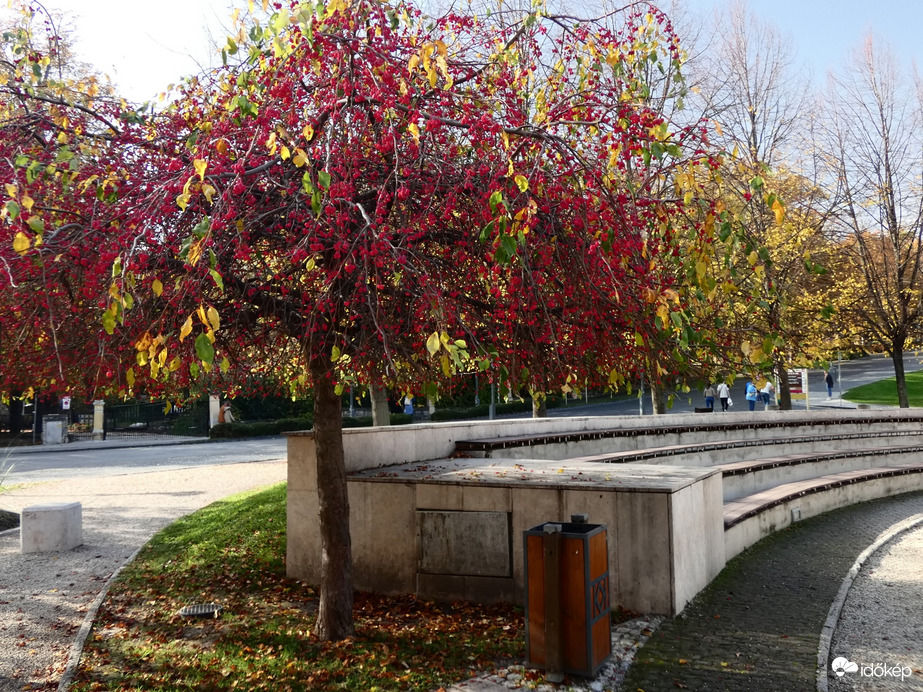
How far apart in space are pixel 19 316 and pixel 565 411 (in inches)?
1396

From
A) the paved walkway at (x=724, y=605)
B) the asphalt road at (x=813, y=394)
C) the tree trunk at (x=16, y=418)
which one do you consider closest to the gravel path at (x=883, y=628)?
the paved walkway at (x=724, y=605)

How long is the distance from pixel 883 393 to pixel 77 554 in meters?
38.8

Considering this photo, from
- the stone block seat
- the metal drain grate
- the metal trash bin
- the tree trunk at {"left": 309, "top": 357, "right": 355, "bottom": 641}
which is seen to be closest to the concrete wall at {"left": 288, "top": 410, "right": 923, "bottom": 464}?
the tree trunk at {"left": 309, "top": 357, "right": 355, "bottom": 641}

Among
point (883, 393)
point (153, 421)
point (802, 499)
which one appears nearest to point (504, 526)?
point (802, 499)

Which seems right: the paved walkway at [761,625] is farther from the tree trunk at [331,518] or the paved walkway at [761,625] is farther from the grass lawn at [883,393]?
the grass lawn at [883,393]

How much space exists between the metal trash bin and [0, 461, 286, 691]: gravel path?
3.72 meters

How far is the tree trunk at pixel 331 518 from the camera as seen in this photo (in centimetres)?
659

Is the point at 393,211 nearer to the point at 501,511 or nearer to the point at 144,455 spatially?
the point at 501,511

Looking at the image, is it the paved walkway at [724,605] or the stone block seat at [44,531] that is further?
the stone block seat at [44,531]

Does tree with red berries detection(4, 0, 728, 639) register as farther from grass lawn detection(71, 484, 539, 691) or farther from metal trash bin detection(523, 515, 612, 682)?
metal trash bin detection(523, 515, 612, 682)

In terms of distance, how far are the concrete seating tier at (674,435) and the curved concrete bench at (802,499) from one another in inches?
77.8

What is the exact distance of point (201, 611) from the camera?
743cm

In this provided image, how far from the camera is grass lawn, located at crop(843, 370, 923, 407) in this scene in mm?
36031

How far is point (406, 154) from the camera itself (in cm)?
598
